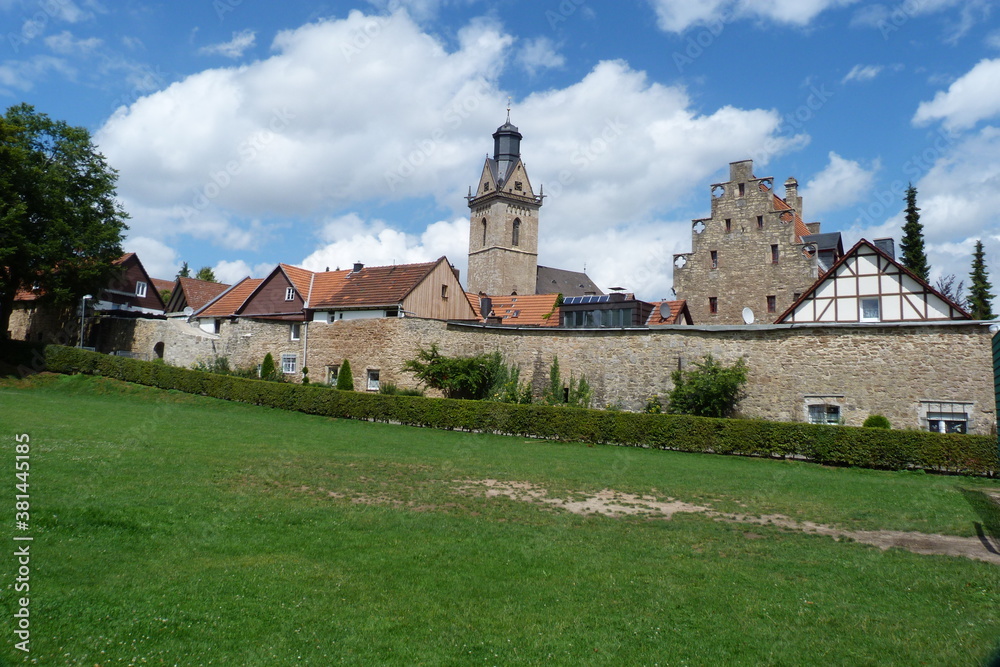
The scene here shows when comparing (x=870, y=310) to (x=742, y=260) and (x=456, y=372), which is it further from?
(x=456, y=372)

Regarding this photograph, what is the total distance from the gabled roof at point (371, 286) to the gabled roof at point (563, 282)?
41.2 m

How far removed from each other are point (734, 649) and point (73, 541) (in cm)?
704

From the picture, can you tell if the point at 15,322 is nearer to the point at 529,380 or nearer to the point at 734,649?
the point at 529,380

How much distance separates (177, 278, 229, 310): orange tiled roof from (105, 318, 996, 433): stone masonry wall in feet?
37.7

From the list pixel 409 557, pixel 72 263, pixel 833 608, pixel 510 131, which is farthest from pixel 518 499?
pixel 510 131

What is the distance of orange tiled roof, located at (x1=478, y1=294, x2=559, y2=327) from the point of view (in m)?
40.7

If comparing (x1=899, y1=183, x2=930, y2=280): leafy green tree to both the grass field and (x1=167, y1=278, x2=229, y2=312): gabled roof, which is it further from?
(x1=167, y1=278, x2=229, y2=312): gabled roof

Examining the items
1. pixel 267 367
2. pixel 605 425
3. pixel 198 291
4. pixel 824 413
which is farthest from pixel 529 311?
pixel 198 291

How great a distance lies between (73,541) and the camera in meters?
7.15

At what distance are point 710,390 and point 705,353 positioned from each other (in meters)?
2.02

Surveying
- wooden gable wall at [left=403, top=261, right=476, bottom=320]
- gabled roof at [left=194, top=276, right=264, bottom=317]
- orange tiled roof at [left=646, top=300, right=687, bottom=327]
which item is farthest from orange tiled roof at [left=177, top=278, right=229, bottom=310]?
orange tiled roof at [left=646, top=300, right=687, bottom=327]

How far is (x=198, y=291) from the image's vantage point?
48875mm

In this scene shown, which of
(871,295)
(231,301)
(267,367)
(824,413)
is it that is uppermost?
(231,301)

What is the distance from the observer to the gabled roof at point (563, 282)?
7694 centimetres
